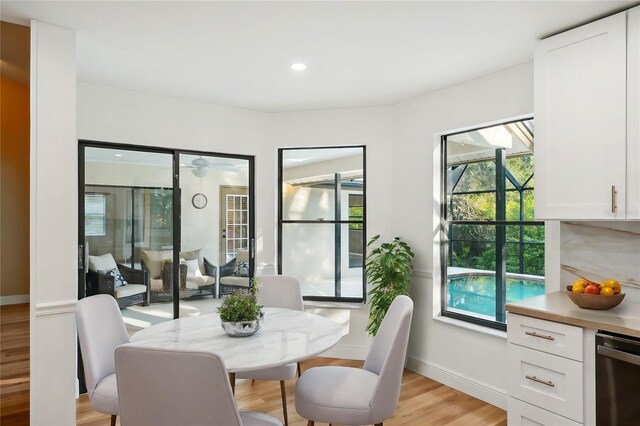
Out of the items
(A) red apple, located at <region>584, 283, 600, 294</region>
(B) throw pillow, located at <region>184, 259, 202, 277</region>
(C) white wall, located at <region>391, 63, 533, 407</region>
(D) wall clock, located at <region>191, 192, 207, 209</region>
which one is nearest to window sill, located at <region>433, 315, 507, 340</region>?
(C) white wall, located at <region>391, 63, 533, 407</region>

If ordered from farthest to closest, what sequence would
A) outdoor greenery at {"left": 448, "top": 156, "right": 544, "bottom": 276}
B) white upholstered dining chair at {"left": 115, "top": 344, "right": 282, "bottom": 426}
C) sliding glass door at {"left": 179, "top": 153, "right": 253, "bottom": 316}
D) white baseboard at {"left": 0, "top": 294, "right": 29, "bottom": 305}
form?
white baseboard at {"left": 0, "top": 294, "right": 29, "bottom": 305} < sliding glass door at {"left": 179, "top": 153, "right": 253, "bottom": 316} < outdoor greenery at {"left": 448, "top": 156, "right": 544, "bottom": 276} < white upholstered dining chair at {"left": 115, "top": 344, "right": 282, "bottom": 426}

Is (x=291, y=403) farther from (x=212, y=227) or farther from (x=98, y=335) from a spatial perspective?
(x=212, y=227)

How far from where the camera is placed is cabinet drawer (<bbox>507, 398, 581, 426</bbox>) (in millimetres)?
2145

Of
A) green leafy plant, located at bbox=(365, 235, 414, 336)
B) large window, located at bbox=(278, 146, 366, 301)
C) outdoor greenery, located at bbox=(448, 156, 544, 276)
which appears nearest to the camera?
outdoor greenery, located at bbox=(448, 156, 544, 276)

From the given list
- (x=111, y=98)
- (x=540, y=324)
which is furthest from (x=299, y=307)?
(x=111, y=98)

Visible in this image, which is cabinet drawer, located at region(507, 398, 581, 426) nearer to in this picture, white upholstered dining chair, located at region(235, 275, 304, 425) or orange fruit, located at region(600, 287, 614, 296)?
orange fruit, located at region(600, 287, 614, 296)

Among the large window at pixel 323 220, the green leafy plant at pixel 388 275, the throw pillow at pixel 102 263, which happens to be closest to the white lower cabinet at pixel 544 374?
the green leafy plant at pixel 388 275

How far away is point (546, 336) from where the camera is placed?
2.19 meters

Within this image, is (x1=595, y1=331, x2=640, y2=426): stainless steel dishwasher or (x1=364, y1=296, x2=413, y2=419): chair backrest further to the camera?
(x1=364, y1=296, x2=413, y2=419): chair backrest

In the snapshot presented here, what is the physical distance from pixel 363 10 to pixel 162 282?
296 centimetres

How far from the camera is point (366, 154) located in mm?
4258

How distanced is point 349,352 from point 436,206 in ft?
5.63

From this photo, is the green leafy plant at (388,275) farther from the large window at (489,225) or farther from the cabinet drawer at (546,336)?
the cabinet drawer at (546,336)

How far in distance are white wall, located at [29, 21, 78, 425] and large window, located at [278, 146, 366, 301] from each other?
2.28m
